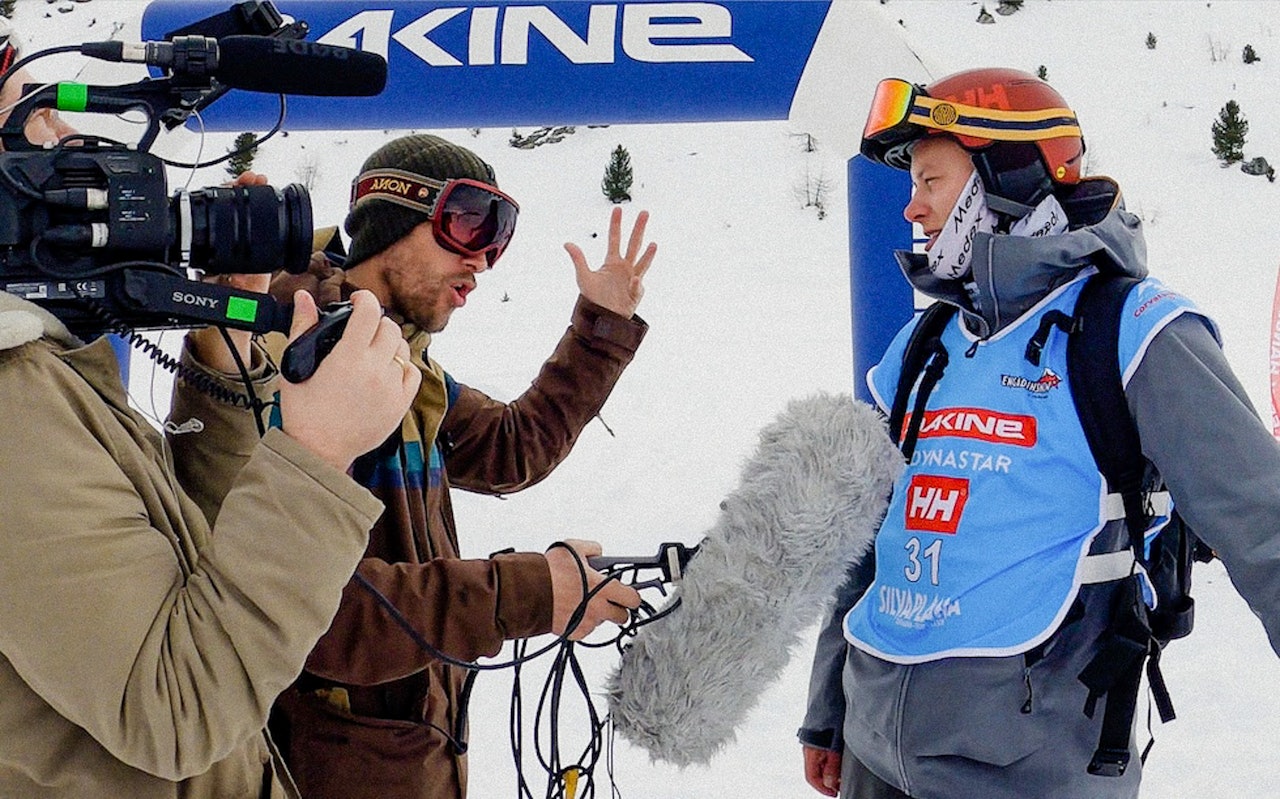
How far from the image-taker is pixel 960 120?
7.20 feet

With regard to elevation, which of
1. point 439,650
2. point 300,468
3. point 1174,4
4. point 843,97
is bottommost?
point 439,650

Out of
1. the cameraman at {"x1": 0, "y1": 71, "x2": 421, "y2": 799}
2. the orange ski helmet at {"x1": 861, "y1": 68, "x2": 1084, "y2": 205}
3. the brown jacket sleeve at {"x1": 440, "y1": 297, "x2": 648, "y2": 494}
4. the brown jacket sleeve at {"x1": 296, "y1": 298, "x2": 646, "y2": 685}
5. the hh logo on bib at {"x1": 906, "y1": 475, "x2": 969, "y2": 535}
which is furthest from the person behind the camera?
the brown jacket sleeve at {"x1": 440, "y1": 297, "x2": 648, "y2": 494}

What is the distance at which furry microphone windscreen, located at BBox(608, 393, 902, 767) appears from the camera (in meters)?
1.78

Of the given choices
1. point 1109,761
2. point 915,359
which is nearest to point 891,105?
point 915,359

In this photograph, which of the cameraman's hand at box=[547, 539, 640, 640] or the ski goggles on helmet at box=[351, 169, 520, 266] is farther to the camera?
the ski goggles on helmet at box=[351, 169, 520, 266]

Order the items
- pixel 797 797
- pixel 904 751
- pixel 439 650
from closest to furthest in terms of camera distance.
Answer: pixel 439 650 < pixel 904 751 < pixel 797 797

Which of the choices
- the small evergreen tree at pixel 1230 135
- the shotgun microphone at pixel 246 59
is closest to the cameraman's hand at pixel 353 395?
the shotgun microphone at pixel 246 59

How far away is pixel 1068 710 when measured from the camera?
6.47 ft

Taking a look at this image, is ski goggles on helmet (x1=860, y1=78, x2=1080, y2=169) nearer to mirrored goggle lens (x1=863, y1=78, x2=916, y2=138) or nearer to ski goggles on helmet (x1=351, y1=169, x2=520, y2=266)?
mirrored goggle lens (x1=863, y1=78, x2=916, y2=138)

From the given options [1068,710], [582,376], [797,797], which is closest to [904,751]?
[1068,710]

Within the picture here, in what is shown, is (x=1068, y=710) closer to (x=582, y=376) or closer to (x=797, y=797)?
(x=582, y=376)

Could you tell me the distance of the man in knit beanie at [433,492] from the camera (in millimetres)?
1722

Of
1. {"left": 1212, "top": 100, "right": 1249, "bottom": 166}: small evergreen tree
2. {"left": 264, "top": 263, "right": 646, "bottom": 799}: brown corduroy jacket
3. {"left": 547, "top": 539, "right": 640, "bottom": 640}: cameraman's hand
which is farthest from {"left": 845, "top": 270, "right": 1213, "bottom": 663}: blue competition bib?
{"left": 1212, "top": 100, "right": 1249, "bottom": 166}: small evergreen tree

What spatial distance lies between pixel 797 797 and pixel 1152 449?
2.34 meters
